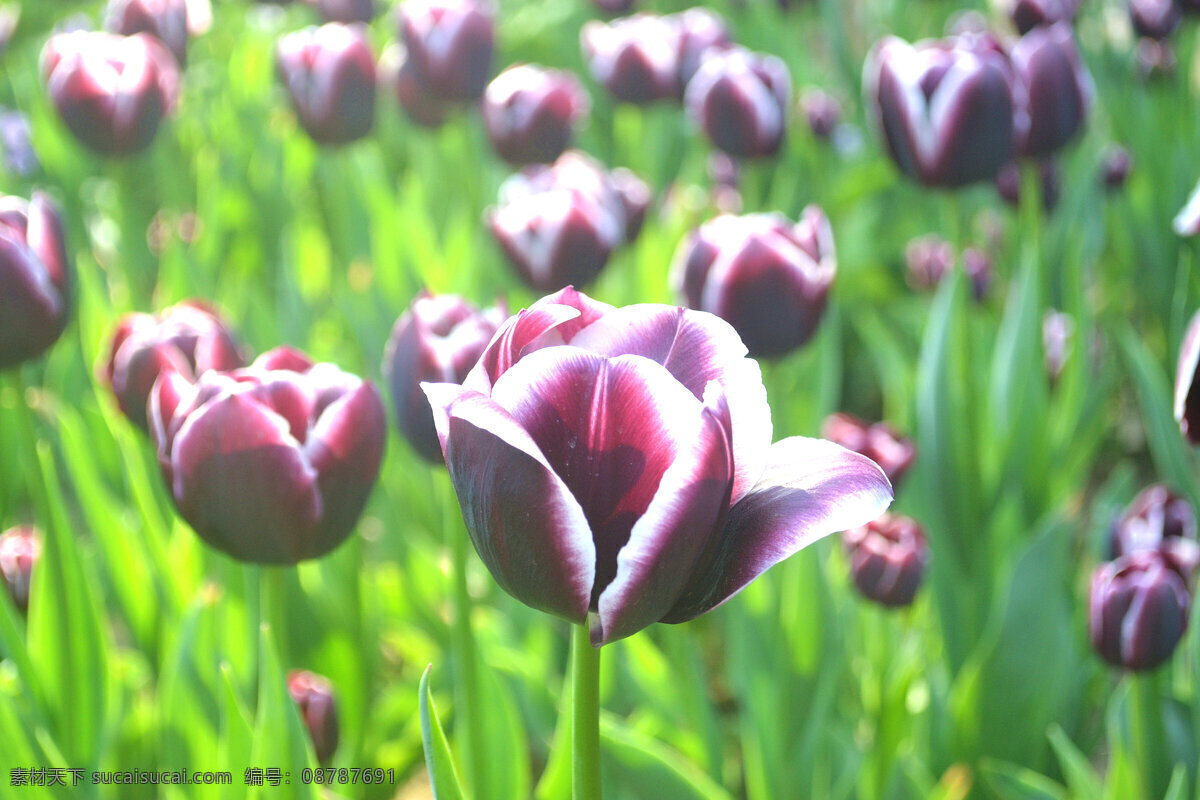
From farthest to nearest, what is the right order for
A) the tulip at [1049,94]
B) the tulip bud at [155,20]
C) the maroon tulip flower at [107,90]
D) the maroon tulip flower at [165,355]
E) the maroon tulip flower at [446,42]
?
the tulip bud at [155,20] → the maroon tulip flower at [446,42] → the maroon tulip flower at [107,90] → the tulip at [1049,94] → the maroon tulip flower at [165,355]

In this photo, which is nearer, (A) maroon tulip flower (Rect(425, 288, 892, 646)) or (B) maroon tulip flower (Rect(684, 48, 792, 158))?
(A) maroon tulip flower (Rect(425, 288, 892, 646))

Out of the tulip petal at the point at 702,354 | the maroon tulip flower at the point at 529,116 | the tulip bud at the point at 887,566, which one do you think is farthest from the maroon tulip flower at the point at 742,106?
the tulip petal at the point at 702,354

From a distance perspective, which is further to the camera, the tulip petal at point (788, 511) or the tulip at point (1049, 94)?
the tulip at point (1049, 94)

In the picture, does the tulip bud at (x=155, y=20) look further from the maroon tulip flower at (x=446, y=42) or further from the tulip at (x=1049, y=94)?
the tulip at (x=1049, y=94)

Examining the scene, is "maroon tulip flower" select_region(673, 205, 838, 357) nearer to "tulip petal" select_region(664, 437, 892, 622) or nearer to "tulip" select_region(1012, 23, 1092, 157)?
"tulip" select_region(1012, 23, 1092, 157)

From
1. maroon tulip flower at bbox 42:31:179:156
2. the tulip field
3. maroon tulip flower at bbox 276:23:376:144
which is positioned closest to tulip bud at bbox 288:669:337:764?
the tulip field

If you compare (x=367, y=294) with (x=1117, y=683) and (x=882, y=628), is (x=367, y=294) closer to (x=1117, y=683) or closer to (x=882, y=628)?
(x=882, y=628)

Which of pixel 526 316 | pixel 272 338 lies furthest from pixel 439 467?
pixel 272 338
